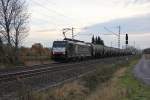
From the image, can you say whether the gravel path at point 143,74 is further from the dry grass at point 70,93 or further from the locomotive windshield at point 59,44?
the locomotive windshield at point 59,44

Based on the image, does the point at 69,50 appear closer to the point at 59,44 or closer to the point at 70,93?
the point at 59,44

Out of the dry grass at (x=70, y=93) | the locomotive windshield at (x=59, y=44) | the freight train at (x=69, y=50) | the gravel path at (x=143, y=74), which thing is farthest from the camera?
the locomotive windshield at (x=59, y=44)

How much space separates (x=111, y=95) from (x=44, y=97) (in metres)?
3.72

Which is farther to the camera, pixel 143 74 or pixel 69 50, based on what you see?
pixel 69 50

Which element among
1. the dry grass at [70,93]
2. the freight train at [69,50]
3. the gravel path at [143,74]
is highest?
the freight train at [69,50]

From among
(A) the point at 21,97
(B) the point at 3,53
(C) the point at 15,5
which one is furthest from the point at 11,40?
(A) the point at 21,97

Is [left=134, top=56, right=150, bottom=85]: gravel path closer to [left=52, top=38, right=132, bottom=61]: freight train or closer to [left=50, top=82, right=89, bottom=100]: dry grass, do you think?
[left=50, top=82, right=89, bottom=100]: dry grass

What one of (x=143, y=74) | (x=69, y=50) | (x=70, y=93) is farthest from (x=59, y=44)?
(x=70, y=93)

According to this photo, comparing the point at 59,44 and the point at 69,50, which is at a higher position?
the point at 59,44

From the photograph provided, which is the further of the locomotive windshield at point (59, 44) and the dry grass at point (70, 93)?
the locomotive windshield at point (59, 44)

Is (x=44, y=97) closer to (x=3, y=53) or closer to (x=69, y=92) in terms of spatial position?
(x=69, y=92)

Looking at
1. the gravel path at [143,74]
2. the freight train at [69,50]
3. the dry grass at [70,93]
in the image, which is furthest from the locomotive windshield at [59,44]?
the dry grass at [70,93]

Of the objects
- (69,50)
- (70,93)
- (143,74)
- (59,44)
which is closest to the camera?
(70,93)

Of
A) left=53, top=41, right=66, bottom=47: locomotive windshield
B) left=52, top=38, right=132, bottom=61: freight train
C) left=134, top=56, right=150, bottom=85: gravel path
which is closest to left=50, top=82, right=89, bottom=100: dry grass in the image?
left=134, top=56, right=150, bottom=85: gravel path
